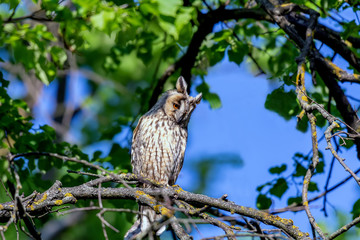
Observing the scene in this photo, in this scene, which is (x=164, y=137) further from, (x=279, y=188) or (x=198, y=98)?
(x=279, y=188)

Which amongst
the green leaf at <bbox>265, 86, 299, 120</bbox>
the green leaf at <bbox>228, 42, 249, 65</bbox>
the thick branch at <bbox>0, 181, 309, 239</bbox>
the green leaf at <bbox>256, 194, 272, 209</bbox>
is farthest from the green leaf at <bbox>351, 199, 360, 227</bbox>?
the green leaf at <bbox>228, 42, 249, 65</bbox>

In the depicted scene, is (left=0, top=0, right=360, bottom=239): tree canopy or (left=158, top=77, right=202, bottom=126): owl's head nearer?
(left=0, top=0, right=360, bottom=239): tree canopy

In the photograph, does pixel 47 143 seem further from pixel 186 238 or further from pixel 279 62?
pixel 279 62

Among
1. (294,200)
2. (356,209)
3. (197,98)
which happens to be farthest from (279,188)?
(197,98)

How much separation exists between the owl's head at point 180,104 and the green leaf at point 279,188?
103cm

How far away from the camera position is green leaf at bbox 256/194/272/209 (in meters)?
4.14

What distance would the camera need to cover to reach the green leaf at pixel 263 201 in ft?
13.6

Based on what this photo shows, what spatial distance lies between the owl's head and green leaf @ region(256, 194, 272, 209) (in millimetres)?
985

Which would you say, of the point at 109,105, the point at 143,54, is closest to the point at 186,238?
the point at 143,54

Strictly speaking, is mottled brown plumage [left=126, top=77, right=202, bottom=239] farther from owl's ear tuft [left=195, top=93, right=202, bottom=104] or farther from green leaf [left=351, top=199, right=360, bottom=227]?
green leaf [left=351, top=199, right=360, bottom=227]

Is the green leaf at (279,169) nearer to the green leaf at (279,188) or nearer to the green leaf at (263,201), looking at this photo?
the green leaf at (279,188)

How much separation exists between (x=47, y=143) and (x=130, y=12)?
157 cm

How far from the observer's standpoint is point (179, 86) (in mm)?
4359

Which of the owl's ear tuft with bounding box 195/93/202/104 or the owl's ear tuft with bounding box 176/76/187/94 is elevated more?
the owl's ear tuft with bounding box 176/76/187/94
